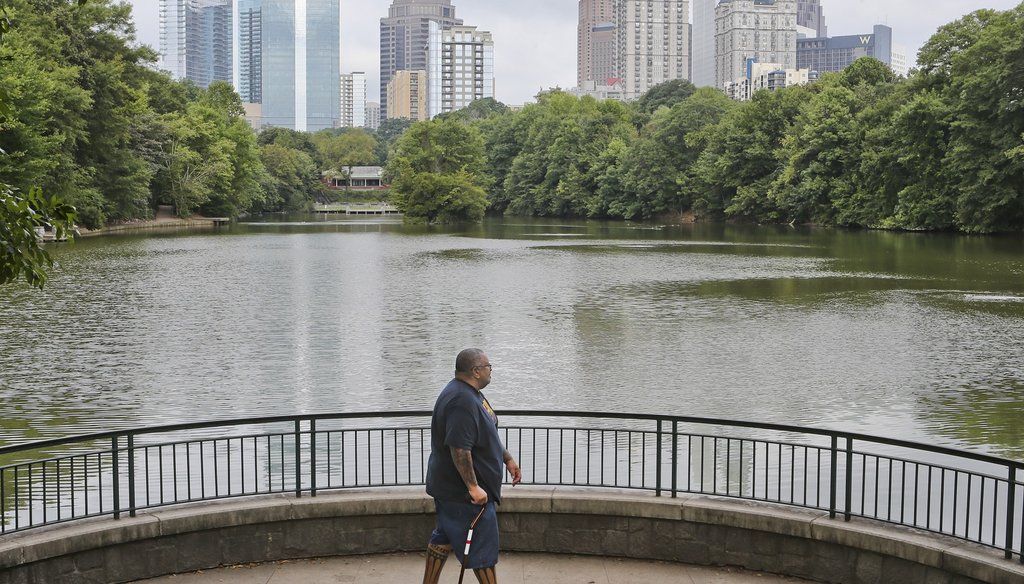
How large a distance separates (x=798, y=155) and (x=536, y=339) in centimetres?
6650

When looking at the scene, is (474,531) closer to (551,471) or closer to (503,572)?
(503,572)

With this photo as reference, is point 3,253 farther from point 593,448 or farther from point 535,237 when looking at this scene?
point 535,237

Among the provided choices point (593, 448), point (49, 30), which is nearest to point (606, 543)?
point (593, 448)

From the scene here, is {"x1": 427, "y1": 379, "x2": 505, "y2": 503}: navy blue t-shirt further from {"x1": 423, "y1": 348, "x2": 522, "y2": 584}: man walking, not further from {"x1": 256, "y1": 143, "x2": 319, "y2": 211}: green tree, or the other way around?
{"x1": 256, "y1": 143, "x2": 319, "y2": 211}: green tree

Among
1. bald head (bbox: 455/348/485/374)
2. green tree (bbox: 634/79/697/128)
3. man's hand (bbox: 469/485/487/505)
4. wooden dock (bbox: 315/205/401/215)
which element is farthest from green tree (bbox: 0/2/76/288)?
green tree (bbox: 634/79/697/128)

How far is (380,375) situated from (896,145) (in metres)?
64.5

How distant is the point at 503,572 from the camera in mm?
8383

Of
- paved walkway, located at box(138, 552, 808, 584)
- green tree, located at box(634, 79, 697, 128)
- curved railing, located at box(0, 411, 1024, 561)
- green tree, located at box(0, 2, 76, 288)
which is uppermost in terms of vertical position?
green tree, located at box(634, 79, 697, 128)

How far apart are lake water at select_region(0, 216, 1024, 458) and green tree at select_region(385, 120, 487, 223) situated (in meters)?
44.6

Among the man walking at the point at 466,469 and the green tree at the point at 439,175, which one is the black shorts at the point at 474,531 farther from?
the green tree at the point at 439,175

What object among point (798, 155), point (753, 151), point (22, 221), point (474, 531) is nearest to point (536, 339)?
point (474, 531)

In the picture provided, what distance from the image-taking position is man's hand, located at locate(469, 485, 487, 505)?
699cm

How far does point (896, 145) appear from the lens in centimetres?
7725

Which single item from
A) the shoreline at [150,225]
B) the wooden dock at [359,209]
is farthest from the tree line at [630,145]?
the wooden dock at [359,209]
